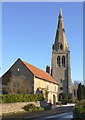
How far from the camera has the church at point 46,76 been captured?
44.3 meters

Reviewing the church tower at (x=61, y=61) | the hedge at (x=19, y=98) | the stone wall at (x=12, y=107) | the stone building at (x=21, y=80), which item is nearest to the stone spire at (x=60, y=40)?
the church tower at (x=61, y=61)

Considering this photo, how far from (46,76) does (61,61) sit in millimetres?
24235

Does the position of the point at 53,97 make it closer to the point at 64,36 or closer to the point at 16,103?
the point at 16,103

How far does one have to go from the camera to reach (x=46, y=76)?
60.0 meters

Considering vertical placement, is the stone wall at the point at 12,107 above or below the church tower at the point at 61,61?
below

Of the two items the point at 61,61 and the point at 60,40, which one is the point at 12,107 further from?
the point at 60,40

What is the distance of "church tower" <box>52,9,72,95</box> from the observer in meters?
79.4

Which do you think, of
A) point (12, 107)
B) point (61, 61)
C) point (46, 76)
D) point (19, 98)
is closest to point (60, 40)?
point (61, 61)

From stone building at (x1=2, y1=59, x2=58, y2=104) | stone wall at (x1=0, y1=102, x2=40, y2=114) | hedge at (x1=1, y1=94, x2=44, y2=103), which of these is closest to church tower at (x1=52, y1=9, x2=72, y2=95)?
stone building at (x1=2, y1=59, x2=58, y2=104)

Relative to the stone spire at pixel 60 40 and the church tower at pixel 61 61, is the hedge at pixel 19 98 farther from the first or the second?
the stone spire at pixel 60 40

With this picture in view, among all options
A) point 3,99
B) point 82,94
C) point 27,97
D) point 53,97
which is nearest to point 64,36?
point 82,94

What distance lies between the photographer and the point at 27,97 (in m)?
35.9

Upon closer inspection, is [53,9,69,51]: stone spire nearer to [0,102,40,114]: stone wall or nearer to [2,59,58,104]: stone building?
[2,59,58,104]: stone building

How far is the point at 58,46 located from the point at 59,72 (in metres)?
10.3
